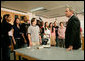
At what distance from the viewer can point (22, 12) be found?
657 centimetres

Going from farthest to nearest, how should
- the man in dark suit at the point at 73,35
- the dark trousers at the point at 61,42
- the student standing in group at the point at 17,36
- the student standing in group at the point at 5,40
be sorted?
the dark trousers at the point at 61,42
the student standing in group at the point at 17,36
the student standing in group at the point at 5,40
the man in dark suit at the point at 73,35

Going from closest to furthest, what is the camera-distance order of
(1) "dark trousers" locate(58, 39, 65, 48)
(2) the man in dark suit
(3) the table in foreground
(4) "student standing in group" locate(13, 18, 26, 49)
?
(3) the table in foreground, (2) the man in dark suit, (4) "student standing in group" locate(13, 18, 26, 49), (1) "dark trousers" locate(58, 39, 65, 48)

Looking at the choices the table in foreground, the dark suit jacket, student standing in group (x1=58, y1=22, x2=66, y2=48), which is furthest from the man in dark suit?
student standing in group (x1=58, y1=22, x2=66, y2=48)

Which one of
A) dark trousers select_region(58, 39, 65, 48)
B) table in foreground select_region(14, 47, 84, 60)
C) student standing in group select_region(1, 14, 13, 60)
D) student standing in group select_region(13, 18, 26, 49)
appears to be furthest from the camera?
dark trousers select_region(58, 39, 65, 48)

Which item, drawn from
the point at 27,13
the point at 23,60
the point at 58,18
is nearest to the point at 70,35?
the point at 23,60

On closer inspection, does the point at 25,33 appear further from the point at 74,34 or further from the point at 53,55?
the point at 53,55

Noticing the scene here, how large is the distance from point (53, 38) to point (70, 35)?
8.30ft

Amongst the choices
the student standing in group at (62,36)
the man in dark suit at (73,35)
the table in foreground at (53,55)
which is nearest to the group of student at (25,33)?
the student standing in group at (62,36)

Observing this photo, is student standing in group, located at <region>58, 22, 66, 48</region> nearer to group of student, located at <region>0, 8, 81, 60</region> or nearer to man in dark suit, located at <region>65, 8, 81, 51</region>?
group of student, located at <region>0, 8, 81, 60</region>

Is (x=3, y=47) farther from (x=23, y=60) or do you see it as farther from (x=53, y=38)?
(x=53, y=38)

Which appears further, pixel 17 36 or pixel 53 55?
pixel 17 36

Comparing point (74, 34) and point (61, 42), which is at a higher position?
point (74, 34)

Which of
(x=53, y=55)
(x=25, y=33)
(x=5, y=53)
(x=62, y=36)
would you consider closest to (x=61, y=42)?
(x=62, y=36)

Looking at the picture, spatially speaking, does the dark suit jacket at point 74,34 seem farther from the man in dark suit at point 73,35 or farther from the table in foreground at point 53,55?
the table in foreground at point 53,55
